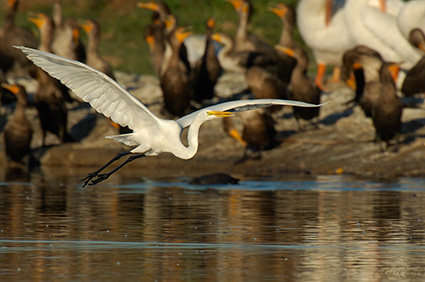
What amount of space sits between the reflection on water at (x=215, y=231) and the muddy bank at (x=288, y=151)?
1073 millimetres

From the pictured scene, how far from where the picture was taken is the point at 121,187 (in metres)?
14.8

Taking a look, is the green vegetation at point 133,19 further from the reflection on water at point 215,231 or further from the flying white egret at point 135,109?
the flying white egret at point 135,109

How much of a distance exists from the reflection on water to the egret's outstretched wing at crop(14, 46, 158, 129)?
1084mm

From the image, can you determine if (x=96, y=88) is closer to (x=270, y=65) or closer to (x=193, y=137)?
(x=193, y=137)

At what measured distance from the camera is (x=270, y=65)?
69.9 feet

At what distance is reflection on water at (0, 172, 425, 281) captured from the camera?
8258mm

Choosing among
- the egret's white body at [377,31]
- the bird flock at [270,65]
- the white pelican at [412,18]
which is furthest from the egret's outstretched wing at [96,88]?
the egret's white body at [377,31]

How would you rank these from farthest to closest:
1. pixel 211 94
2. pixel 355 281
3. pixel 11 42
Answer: pixel 11 42, pixel 211 94, pixel 355 281

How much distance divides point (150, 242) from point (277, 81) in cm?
968

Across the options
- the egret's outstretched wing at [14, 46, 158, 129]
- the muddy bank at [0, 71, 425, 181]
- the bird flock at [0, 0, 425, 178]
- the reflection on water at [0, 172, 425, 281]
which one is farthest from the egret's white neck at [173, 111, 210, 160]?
the bird flock at [0, 0, 425, 178]

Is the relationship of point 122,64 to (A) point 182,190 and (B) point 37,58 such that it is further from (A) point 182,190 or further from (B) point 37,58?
(B) point 37,58

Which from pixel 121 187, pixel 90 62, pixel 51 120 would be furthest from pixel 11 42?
pixel 121 187

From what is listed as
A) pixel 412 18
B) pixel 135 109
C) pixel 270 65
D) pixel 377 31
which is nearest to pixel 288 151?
pixel 270 65

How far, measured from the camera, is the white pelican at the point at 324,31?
72.6 ft
